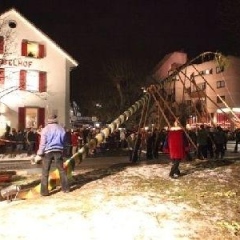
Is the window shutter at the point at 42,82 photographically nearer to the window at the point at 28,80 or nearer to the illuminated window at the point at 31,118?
the window at the point at 28,80

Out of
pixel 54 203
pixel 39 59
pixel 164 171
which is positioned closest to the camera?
pixel 54 203

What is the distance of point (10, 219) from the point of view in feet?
24.9

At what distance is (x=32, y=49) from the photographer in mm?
32406

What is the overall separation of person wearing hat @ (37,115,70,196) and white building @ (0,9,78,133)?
2099cm

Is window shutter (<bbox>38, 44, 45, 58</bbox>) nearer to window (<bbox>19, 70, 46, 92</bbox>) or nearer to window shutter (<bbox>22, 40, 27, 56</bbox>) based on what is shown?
window shutter (<bbox>22, 40, 27, 56</bbox>)

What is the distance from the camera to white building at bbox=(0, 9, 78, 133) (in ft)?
101

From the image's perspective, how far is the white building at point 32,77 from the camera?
101 ft

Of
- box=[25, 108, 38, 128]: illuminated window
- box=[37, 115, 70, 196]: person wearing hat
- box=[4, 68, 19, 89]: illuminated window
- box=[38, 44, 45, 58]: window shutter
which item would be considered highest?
box=[38, 44, 45, 58]: window shutter

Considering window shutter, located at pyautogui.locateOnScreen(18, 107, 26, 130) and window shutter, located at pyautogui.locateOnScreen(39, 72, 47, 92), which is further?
window shutter, located at pyautogui.locateOnScreen(39, 72, 47, 92)

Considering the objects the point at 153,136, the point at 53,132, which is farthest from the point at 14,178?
the point at 153,136

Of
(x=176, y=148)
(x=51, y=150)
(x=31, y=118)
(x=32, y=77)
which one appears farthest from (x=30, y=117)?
(x=51, y=150)

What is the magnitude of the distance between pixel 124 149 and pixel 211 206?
18810mm

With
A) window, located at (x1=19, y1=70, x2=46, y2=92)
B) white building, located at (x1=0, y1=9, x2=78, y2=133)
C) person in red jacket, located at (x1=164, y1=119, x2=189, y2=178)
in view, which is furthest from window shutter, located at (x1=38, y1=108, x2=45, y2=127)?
person in red jacket, located at (x1=164, y1=119, x2=189, y2=178)

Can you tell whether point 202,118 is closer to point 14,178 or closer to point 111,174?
point 111,174
